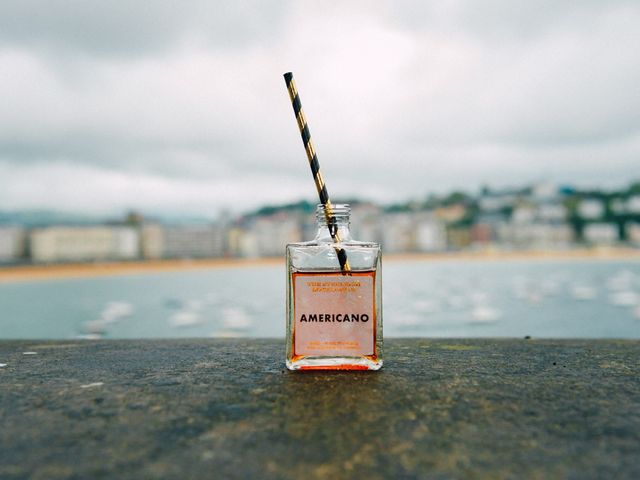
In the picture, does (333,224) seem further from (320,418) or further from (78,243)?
(78,243)

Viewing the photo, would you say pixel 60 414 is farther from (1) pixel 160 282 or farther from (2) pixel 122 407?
(1) pixel 160 282

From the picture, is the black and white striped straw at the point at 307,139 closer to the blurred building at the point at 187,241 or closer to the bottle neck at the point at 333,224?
the bottle neck at the point at 333,224

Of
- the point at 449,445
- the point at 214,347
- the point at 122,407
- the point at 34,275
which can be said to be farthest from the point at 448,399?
the point at 34,275

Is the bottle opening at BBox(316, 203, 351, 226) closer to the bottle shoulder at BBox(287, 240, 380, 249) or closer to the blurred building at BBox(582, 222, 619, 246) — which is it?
the bottle shoulder at BBox(287, 240, 380, 249)

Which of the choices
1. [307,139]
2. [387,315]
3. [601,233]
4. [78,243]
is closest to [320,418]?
[307,139]

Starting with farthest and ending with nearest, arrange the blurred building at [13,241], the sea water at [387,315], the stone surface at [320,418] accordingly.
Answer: the blurred building at [13,241], the sea water at [387,315], the stone surface at [320,418]

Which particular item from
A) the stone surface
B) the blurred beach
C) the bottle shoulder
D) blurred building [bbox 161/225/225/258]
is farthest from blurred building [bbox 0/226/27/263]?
the bottle shoulder

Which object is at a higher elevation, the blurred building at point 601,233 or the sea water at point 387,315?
the blurred building at point 601,233

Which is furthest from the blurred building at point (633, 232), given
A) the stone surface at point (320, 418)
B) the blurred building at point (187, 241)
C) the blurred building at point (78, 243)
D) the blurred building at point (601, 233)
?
the stone surface at point (320, 418)
